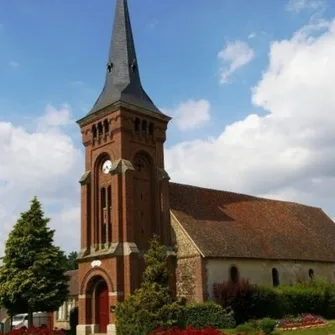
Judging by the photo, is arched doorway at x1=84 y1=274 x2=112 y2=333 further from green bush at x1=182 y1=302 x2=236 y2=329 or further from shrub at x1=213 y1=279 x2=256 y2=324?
shrub at x1=213 y1=279 x2=256 y2=324

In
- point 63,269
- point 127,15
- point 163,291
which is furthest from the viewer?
point 127,15

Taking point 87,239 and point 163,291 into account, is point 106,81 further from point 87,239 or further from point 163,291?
point 163,291

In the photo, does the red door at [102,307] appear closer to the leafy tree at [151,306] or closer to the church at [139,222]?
the church at [139,222]

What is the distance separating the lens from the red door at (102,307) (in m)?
33.8

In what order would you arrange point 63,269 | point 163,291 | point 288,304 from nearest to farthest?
1. point 163,291
2. point 288,304
3. point 63,269

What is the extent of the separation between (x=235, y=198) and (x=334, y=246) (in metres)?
10.00

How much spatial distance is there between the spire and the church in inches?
3.2

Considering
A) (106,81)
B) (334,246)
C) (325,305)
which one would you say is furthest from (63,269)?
(334,246)

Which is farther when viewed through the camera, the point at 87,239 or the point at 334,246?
the point at 334,246

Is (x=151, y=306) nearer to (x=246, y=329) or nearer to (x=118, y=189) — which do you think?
(x=246, y=329)

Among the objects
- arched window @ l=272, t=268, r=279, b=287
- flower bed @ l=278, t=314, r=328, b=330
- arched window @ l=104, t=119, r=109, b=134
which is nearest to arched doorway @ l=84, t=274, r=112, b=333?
arched window @ l=104, t=119, r=109, b=134

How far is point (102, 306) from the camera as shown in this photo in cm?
3422

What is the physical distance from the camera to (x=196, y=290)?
109ft

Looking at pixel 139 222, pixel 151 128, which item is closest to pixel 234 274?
pixel 139 222
